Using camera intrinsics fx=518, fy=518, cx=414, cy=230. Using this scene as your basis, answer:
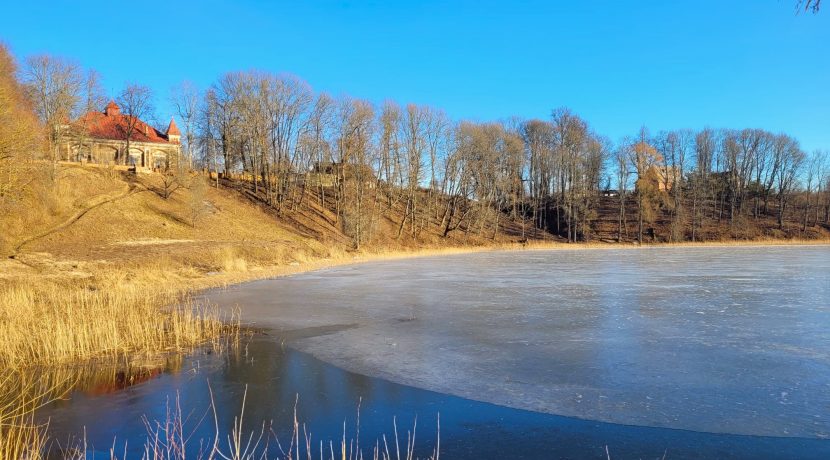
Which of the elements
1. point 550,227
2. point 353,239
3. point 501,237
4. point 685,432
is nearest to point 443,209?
point 501,237

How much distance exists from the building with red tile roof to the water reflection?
36.9 meters

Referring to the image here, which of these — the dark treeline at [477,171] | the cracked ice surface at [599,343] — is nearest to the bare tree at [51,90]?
the dark treeline at [477,171]

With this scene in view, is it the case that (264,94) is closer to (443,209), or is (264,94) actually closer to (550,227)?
(443,209)

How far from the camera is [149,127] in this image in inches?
2106

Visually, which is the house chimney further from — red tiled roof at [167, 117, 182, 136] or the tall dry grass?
the tall dry grass

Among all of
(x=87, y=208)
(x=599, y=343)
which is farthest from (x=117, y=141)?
(x=599, y=343)

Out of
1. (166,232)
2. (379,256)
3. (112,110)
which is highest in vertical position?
(112,110)

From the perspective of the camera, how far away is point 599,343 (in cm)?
806

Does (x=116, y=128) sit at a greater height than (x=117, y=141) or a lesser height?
greater

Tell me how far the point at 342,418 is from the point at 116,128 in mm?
54181

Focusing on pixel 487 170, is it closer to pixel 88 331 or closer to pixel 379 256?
pixel 379 256

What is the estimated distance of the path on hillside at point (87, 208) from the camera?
2312 centimetres

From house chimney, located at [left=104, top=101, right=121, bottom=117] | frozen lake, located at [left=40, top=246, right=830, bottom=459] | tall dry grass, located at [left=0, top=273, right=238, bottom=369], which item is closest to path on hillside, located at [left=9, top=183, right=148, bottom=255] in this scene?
tall dry grass, located at [left=0, top=273, right=238, bottom=369]

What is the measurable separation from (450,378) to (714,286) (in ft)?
40.6
